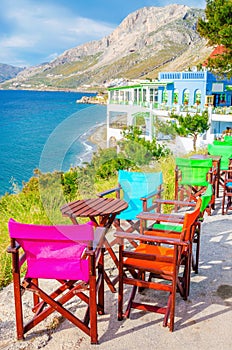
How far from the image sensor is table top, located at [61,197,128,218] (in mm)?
2973

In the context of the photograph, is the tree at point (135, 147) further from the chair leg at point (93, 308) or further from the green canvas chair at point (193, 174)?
the chair leg at point (93, 308)

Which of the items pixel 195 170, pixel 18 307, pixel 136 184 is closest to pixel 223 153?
pixel 195 170

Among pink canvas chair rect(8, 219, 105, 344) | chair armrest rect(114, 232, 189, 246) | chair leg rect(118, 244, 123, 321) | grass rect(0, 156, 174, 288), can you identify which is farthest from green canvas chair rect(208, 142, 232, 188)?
pink canvas chair rect(8, 219, 105, 344)

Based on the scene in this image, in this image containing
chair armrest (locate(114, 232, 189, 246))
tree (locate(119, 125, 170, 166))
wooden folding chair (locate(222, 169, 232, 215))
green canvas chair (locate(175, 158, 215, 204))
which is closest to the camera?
chair armrest (locate(114, 232, 189, 246))

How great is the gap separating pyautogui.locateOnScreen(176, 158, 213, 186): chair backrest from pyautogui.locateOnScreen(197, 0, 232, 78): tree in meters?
8.82

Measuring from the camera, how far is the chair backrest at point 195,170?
5488mm

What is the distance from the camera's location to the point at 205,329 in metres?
2.57

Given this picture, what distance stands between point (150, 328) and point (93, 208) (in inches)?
41.3

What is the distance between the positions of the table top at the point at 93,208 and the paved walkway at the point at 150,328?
0.68 meters

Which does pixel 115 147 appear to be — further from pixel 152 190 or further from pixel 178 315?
pixel 178 315

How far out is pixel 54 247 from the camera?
2303mm

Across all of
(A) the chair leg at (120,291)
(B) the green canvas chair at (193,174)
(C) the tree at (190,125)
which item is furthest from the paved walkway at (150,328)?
(C) the tree at (190,125)

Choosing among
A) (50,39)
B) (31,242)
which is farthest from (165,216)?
(50,39)

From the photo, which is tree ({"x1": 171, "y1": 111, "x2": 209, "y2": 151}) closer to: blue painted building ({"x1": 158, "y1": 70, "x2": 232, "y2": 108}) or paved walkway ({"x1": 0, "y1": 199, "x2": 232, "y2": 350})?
blue painted building ({"x1": 158, "y1": 70, "x2": 232, "y2": 108})
